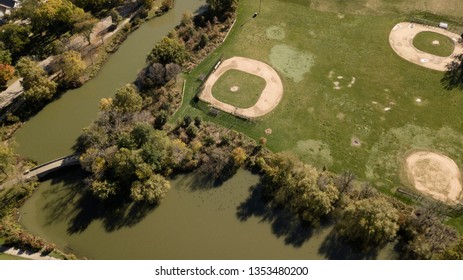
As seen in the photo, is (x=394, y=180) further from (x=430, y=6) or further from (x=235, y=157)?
(x=430, y=6)

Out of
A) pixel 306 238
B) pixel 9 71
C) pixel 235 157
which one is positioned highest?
pixel 9 71

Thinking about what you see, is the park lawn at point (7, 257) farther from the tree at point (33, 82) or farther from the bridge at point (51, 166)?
the tree at point (33, 82)

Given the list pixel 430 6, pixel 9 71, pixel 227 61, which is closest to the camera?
pixel 9 71

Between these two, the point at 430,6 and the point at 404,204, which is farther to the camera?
the point at 430,6

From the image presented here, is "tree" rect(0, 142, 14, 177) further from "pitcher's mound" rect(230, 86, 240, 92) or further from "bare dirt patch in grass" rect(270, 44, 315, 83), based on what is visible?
"bare dirt patch in grass" rect(270, 44, 315, 83)

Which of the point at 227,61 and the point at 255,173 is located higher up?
the point at 227,61

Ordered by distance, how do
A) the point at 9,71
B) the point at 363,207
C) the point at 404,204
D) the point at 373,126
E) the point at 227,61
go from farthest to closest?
the point at 227,61 → the point at 9,71 → the point at 373,126 → the point at 404,204 → the point at 363,207

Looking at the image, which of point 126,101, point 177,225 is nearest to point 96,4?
point 126,101

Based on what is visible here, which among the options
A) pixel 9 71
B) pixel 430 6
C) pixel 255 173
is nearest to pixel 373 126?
pixel 255 173

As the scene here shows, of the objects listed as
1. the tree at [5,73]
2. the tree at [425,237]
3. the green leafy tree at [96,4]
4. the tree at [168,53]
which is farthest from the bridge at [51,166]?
the tree at [425,237]
